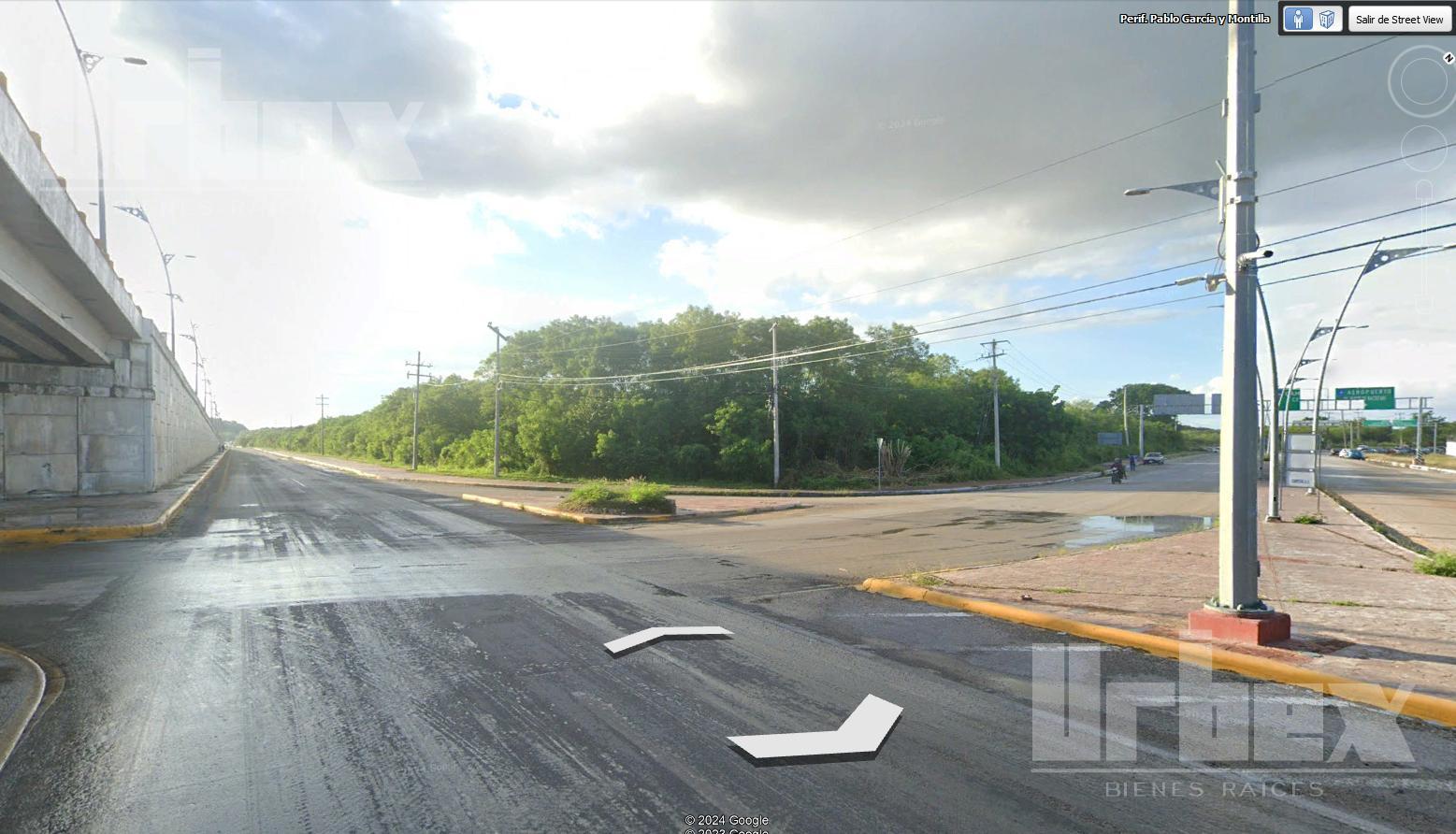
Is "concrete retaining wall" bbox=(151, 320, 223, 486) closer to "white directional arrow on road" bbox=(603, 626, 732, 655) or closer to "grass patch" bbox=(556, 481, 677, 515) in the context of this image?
"grass patch" bbox=(556, 481, 677, 515)

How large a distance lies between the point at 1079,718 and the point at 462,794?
382 centimetres

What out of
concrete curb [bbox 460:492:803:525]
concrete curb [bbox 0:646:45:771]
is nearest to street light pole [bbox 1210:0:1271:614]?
concrete curb [bbox 0:646:45:771]

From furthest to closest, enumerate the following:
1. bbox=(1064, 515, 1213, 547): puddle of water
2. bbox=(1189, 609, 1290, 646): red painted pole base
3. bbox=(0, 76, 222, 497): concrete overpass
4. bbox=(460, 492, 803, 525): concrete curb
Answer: bbox=(460, 492, 803, 525): concrete curb → bbox=(1064, 515, 1213, 547): puddle of water → bbox=(0, 76, 222, 497): concrete overpass → bbox=(1189, 609, 1290, 646): red painted pole base

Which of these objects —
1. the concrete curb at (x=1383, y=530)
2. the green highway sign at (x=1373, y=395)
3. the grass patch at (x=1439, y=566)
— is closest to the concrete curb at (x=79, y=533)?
the grass patch at (x=1439, y=566)

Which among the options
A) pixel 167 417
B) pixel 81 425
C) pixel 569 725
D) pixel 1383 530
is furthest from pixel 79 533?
pixel 1383 530

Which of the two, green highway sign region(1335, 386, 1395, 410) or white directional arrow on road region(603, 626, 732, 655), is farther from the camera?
green highway sign region(1335, 386, 1395, 410)

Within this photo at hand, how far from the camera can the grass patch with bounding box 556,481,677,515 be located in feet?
67.1

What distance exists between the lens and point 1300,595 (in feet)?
28.6

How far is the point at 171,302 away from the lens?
4375cm

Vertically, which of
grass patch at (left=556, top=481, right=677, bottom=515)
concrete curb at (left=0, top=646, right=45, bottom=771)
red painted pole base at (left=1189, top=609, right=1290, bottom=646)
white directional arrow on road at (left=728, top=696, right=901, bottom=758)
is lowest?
grass patch at (left=556, top=481, right=677, bottom=515)

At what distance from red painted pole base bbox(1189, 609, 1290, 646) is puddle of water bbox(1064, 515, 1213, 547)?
865cm

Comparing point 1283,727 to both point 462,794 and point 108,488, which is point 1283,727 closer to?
point 462,794

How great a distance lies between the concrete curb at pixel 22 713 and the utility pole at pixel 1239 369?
350 inches

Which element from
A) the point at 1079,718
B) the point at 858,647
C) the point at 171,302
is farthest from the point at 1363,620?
the point at 171,302
